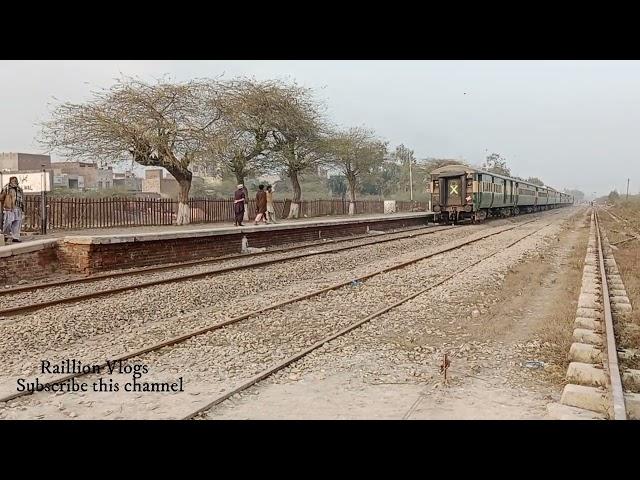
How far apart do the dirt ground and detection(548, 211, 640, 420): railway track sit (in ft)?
0.50

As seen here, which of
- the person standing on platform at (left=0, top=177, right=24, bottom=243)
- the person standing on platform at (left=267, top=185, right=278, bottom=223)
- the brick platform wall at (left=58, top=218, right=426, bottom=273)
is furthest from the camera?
the person standing on platform at (left=267, top=185, right=278, bottom=223)

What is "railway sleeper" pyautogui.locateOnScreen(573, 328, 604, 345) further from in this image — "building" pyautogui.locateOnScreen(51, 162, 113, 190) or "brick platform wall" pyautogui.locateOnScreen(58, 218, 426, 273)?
"building" pyautogui.locateOnScreen(51, 162, 113, 190)

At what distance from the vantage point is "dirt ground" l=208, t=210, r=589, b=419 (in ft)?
13.2

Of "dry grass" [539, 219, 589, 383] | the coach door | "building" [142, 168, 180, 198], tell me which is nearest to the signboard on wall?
"dry grass" [539, 219, 589, 383]

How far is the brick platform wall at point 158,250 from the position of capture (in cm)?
1100

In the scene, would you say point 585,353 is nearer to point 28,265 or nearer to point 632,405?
point 632,405

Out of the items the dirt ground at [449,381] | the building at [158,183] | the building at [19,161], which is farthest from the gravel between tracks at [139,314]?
the building at [158,183]

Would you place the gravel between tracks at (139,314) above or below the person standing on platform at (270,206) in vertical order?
below

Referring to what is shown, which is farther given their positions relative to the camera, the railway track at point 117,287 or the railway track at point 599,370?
the railway track at point 117,287

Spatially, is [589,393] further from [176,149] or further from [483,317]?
[176,149]

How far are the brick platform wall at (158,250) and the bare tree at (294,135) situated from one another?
996 centimetres

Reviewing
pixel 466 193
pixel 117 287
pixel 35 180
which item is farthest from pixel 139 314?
pixel 466 193

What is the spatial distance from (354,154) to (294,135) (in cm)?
1144

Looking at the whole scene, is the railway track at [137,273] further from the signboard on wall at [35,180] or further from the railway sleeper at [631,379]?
the railway sleeper at [631,379]
